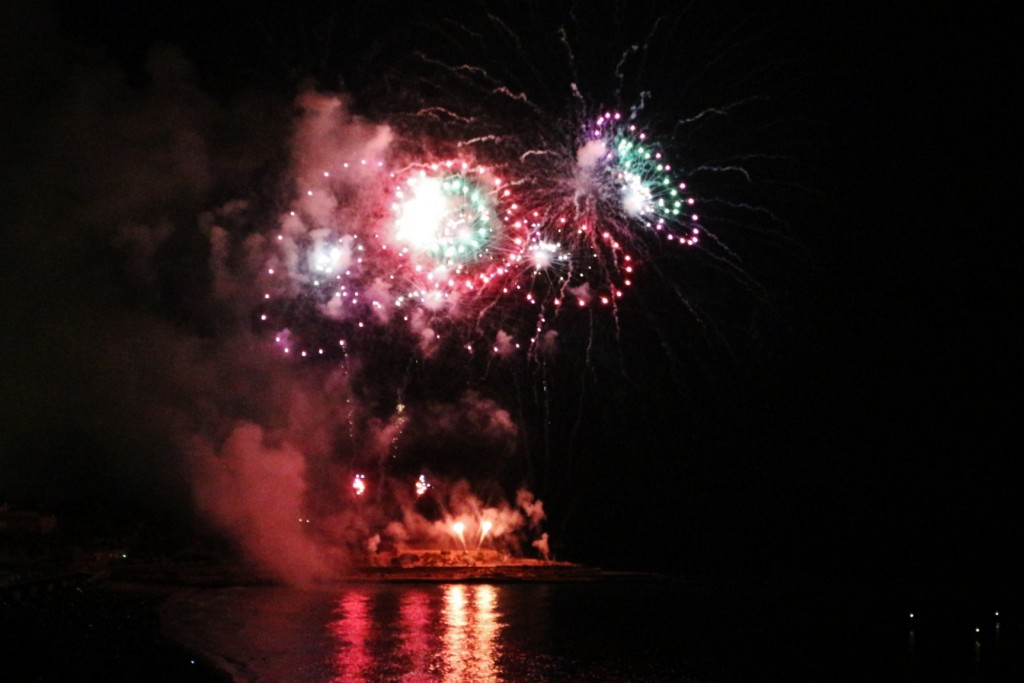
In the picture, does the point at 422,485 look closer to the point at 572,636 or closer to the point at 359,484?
the point at 359,484

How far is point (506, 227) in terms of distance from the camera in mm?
15383

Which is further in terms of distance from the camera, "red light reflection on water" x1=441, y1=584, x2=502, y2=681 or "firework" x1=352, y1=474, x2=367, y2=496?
"firework" x1=352, y1=474, x2=367, y2=496

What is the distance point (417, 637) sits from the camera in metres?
17.6

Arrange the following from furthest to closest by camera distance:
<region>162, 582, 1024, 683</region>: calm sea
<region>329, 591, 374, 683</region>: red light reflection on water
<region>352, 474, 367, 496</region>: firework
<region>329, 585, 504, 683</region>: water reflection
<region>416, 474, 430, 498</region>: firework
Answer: <region>416, 474, 430, 498</region>: firework < <region>352, 474, 367, 496</region>: firework < <region>162, 582, 1024, 683</region>: calm sea < <region>329, 585, 504, 683</region>: water reflection < <region>329, 591, 374, 683</region>: red light reflection on water

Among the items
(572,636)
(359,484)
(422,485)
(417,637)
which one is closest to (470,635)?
(417,637)

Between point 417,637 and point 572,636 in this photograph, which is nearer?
point 417,637

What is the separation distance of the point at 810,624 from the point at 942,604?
9.33 metres

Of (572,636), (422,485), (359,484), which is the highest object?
(422,485)

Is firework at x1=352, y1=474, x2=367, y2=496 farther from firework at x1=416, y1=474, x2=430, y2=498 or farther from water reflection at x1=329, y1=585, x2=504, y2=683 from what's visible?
water reflection at x1=329, y1=585, x2=504, y2=683

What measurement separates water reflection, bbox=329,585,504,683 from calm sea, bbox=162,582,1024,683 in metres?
0.04

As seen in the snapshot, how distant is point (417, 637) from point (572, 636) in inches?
128

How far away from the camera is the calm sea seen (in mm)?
15000

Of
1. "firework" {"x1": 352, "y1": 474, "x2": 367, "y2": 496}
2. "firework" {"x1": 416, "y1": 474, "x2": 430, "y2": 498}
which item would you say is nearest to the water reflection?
"firework" {"x1": 352, "y1": 474, "x2": 367, "y2": 496}

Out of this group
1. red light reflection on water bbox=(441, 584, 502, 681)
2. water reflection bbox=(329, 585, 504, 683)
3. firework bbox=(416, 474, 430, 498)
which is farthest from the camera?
firework bbox=(416, 474, 430, 498)
